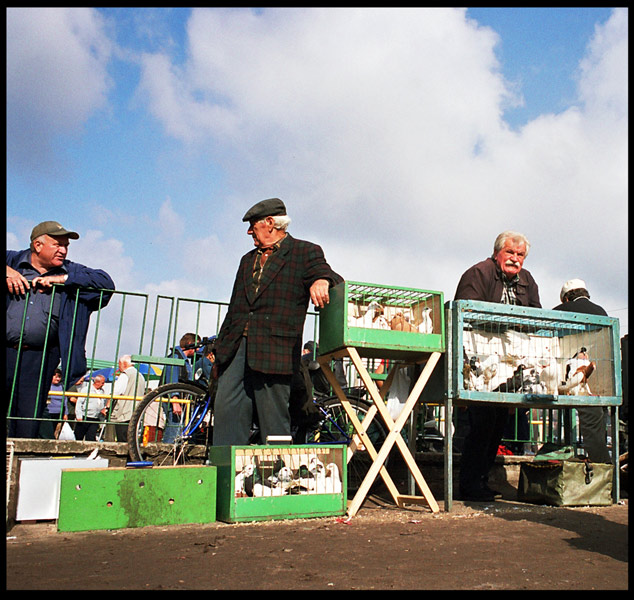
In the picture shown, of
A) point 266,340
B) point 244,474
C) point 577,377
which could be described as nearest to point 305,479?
point 244,474

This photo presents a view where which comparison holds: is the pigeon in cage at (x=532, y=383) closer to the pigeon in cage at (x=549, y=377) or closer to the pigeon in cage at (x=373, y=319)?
the pigeon in cage at (x=549, y=377)

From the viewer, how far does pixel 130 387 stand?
8.74m

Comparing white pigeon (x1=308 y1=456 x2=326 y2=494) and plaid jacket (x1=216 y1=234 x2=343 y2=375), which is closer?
white pigeon (x1=308 y1=456 x2=326 y2=494)

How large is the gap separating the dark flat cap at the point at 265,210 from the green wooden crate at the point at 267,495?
5.53 ft

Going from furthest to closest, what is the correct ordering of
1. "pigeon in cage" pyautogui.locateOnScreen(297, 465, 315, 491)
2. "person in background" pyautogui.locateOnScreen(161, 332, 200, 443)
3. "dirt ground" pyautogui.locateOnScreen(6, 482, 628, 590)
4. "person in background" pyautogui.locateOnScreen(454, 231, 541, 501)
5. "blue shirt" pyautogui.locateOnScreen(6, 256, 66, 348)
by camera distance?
"person in background" pyautogui.locateOnScreen(161, 332, 200, 443), "person in background" pyautogui.locateOnScreen(454, 231, 541, 501), "blue shirt" pyautogui.locateOnScreen(6, 256, 66, 348), "pigeon in cage" pyautogui.locateOnScreen(297, 465, 315, 491), "dirt ground" pyautogui.locateOnScreen(6, 482, 628, 590)

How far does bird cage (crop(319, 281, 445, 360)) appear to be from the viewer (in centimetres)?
453

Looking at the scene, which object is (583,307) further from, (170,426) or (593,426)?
(170,426)

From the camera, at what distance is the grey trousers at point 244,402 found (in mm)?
4566

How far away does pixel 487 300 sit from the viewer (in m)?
5.37

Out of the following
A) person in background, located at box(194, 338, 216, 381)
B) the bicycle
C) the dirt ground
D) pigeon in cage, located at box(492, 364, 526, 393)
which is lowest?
the dirt ground

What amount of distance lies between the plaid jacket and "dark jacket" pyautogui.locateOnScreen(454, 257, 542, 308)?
1157mm

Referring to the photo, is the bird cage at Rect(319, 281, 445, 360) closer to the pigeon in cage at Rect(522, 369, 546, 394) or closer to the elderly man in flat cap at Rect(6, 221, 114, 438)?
the pigeon in cage at Rect(522, 369, 546, 394)

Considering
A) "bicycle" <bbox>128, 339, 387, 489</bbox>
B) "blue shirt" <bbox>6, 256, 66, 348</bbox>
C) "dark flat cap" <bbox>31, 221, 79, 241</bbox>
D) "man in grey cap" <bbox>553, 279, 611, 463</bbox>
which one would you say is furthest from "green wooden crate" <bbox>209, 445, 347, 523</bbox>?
"man in grey cap" <bbox>553, 279, 611, 463</bbox>
